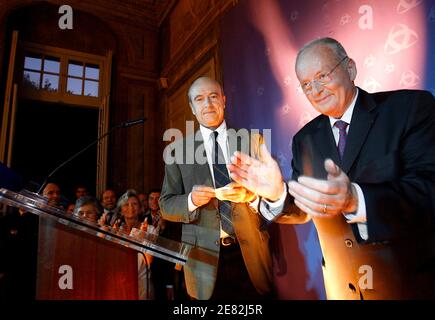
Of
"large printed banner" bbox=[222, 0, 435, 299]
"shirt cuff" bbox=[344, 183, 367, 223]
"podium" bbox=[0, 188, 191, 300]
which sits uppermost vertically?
"large printed banner" bbox=[222, 0, 435, 299]

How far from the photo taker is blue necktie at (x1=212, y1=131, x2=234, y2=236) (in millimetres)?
1576

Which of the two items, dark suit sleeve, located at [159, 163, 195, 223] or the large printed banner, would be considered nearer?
the large printed banner

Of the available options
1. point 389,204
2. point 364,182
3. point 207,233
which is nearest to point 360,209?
point 389,204

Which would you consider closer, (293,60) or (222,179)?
(222,179)

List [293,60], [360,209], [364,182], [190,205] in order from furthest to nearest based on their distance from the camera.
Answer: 1. [293,60]
2. [190,205]
3. [364,182]
4. [360,209]

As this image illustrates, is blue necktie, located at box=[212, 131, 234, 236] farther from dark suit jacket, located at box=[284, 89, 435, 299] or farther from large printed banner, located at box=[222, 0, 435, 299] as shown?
large printed banner, located at box=[222, 0, 435, 299]

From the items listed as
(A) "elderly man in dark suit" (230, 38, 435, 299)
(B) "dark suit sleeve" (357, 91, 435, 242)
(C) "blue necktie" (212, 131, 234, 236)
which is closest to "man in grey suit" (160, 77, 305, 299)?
(C) "blue necktie" (212, 131, 234, 236)

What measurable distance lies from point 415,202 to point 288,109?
1.36 meters

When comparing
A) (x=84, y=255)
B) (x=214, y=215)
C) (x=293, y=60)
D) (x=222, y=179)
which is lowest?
(x=84, y=255)

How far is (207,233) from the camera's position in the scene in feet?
5.04

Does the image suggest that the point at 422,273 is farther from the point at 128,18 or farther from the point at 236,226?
the point at 128,18

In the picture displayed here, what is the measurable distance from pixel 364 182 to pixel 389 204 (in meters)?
0.16

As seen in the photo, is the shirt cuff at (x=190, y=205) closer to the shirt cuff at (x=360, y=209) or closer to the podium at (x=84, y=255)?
the podium at (x=84, y=255)

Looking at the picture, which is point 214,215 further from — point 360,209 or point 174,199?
point 360,209
